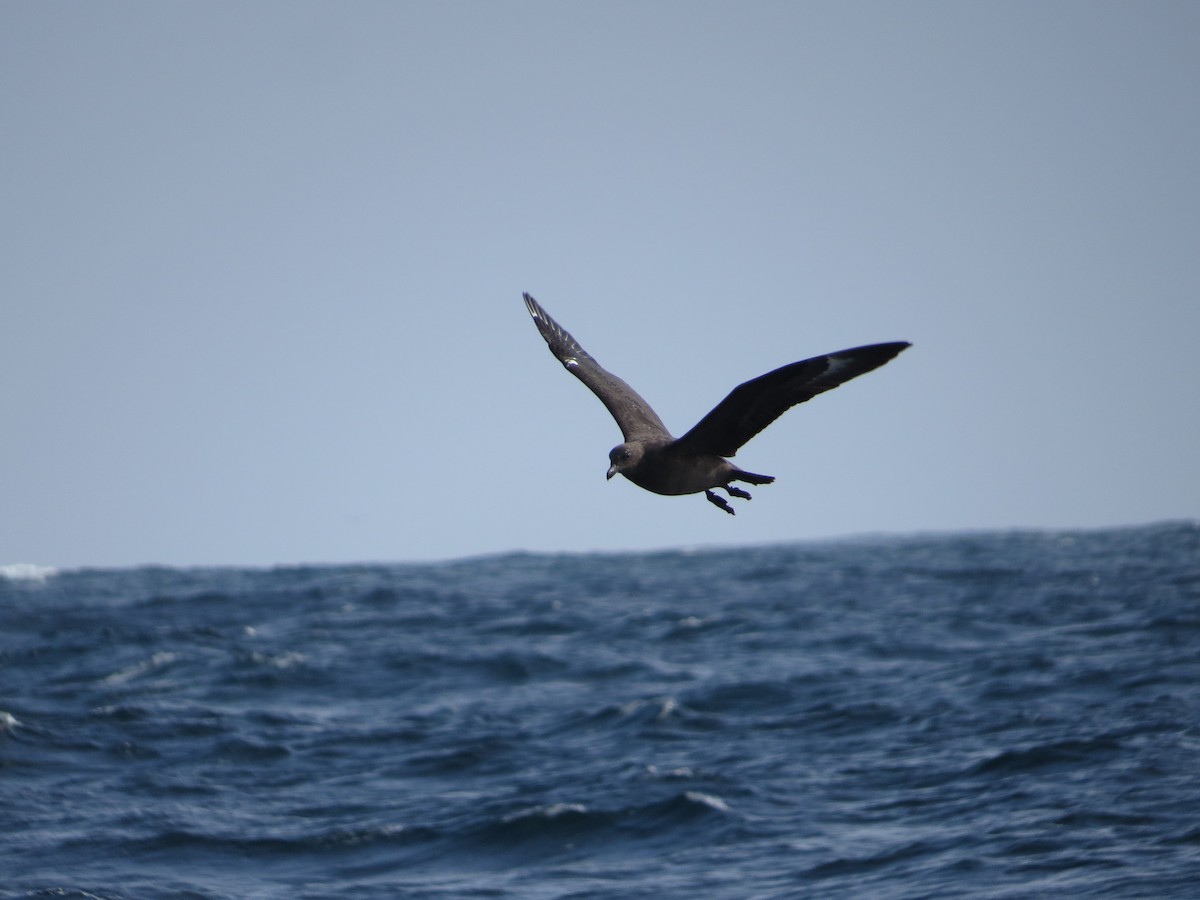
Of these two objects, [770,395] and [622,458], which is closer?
[770,395]

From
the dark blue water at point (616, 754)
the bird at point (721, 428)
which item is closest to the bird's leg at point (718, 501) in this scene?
the bird at point (721, 428)

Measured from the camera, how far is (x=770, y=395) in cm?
859

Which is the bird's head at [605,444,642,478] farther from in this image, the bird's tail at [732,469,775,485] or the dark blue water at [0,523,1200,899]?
the dark blue water at [0,523,1200,899]

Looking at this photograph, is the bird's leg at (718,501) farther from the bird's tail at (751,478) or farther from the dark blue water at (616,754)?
the dark blue water at (616,754)

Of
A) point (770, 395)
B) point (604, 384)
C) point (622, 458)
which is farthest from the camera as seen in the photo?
point (604, 384)

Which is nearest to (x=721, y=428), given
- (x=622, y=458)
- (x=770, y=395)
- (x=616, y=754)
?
(x=770, y=395)

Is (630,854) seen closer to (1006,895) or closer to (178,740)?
(1006,895)

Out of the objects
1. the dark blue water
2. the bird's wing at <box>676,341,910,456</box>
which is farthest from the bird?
the dark blue water

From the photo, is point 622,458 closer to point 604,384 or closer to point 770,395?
point 770,395

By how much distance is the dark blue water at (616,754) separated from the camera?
13.9 m

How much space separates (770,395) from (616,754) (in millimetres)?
10807

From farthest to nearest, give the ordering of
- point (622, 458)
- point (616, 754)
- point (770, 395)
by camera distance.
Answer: point (616, 754), point (622, 458), point (770, 395)

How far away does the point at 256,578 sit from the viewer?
53250 millimetres

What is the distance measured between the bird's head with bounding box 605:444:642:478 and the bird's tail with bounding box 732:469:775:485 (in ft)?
2.43
